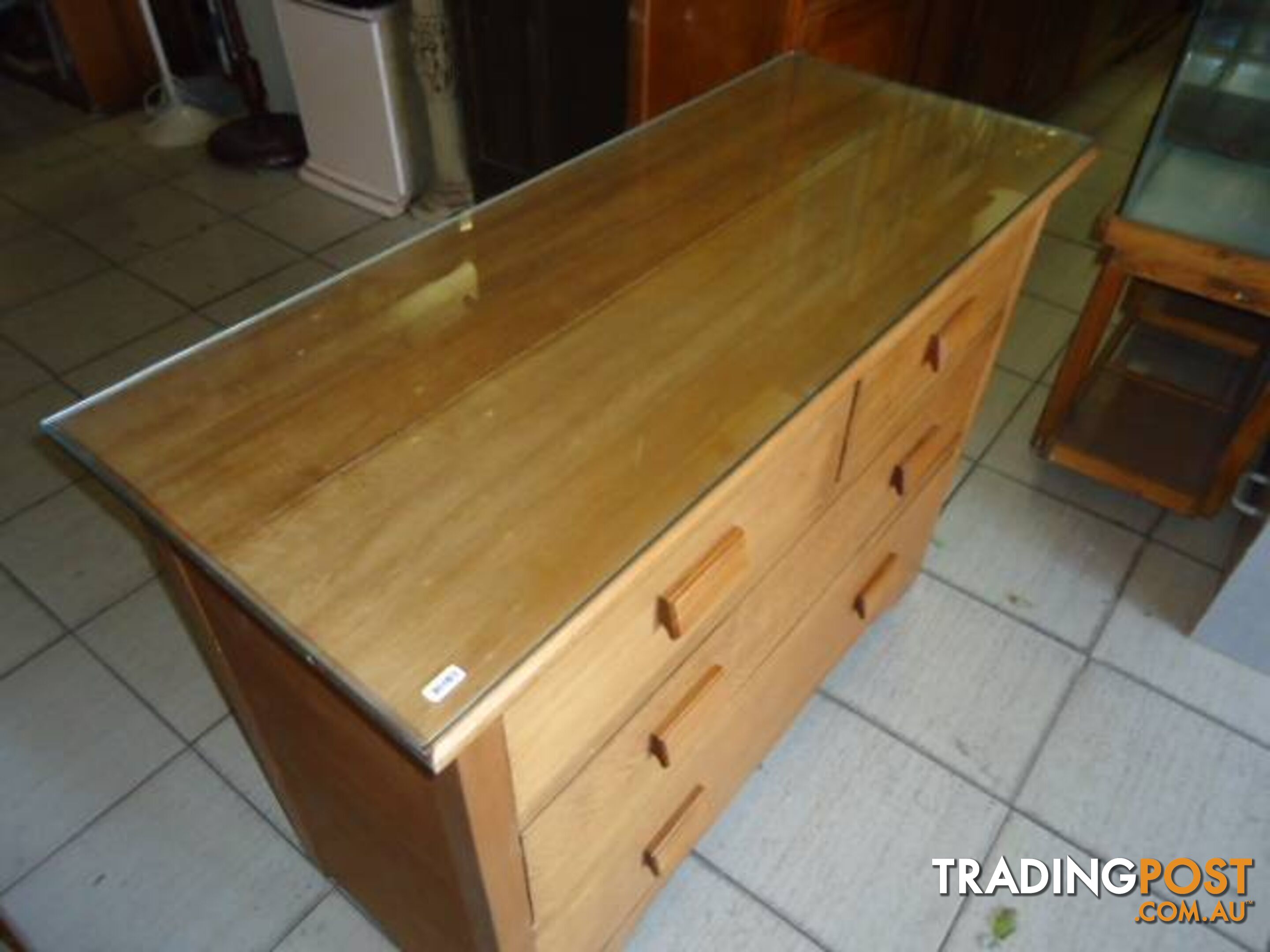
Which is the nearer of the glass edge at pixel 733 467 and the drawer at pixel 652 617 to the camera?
the glass edge at pixel 733 467

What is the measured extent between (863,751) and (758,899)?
0.99 ft

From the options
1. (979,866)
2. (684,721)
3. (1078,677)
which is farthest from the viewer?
(1078,677)

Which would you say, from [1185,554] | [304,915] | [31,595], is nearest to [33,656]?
[31,595]

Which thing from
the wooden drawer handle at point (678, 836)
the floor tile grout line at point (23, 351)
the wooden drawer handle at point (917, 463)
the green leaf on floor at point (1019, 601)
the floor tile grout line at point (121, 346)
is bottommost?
the green leaf on floor at point (1019, 601)

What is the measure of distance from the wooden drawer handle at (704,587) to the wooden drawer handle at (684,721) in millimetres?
120

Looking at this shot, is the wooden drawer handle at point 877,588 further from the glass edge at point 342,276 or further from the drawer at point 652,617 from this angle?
the glass edge at point 342,276

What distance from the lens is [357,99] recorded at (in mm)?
2631

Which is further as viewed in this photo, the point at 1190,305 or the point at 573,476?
the point at 1190,305

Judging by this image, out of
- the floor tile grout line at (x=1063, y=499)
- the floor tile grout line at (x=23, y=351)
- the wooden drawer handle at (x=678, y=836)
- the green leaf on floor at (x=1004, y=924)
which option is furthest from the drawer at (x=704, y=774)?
the floor tile grout line at (x=23, y=351)

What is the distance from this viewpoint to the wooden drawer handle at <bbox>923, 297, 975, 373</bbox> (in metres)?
1.07

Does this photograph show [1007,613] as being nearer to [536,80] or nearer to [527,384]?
[527,384]

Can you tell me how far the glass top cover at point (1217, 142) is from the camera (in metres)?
1.62

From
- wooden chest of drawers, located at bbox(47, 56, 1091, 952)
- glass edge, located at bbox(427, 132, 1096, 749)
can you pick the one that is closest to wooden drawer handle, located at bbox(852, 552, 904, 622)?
wooden chest of drawers, located at bbox(47, 56, 1091, 952)

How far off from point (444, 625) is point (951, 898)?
3.38ft
